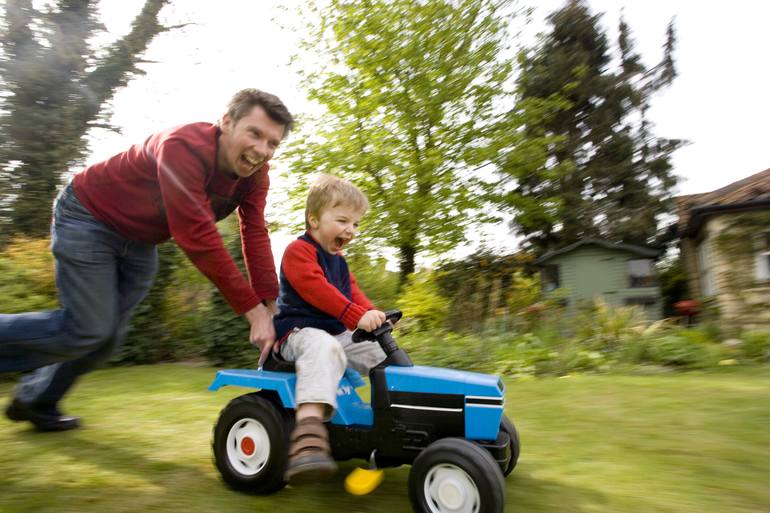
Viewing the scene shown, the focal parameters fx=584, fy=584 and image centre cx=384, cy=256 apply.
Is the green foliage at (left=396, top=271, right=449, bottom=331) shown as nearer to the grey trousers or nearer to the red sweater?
the red sweater

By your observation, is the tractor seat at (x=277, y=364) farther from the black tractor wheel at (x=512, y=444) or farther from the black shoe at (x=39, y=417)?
the black shoe at (x=39, y=417)

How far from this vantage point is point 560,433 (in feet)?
10.9

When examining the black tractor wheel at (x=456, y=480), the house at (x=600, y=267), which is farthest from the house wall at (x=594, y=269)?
the black tractor wheel at (x=456, y=480)

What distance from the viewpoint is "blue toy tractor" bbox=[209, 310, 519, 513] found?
2.10 m

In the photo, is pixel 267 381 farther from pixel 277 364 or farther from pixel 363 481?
pixel 363 481

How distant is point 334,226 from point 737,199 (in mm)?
14726

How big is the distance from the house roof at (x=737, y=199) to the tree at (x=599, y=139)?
3.98m

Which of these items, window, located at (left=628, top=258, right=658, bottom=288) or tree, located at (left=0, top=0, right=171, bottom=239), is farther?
window, located at (left=628, top=258, right=658, bottom=288)

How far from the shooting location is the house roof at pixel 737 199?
530 inches

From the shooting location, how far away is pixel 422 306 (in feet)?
31.0

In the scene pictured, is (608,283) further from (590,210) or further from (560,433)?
(560,433)

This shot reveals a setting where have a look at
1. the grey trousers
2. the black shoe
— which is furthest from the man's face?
the black shoe

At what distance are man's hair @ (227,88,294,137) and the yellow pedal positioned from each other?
5.05 ft

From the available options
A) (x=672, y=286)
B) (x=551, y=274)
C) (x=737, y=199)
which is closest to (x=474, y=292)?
(x=737, y=199)
